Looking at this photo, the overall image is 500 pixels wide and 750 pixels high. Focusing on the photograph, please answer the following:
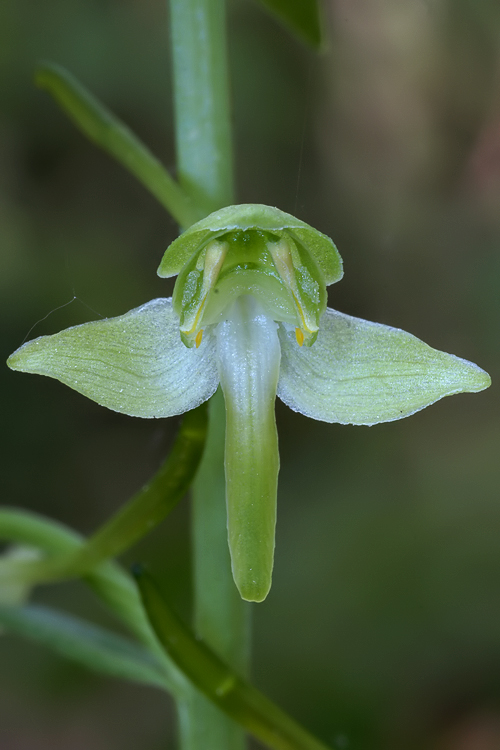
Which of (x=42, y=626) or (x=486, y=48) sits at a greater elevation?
(x=486, y=48)

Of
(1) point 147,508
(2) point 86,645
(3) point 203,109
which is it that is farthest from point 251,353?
(2) point 86,645

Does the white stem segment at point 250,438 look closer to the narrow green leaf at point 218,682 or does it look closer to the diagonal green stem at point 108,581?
the narrow green leaf at point 218,682

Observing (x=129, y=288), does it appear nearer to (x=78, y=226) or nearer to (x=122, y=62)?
(x=78, y=226)

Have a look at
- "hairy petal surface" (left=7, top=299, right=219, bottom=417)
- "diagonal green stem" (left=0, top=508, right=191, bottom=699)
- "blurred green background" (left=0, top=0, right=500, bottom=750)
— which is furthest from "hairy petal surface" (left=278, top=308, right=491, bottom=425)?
"blurred green background" (left=0, top=0, right=500, bottom=750)

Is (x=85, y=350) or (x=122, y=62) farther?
(x=122, y=62)

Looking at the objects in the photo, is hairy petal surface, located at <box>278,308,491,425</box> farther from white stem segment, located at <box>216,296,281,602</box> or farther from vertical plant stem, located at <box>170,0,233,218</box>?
vertical plant stem, located at <box>170,0,233,218</box>

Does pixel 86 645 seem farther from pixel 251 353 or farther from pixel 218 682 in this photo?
pixel 251 353

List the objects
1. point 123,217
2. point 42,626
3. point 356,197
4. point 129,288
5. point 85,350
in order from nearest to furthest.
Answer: point 85,350
point 42,626
point 129,288
point 123,217
point 356,197

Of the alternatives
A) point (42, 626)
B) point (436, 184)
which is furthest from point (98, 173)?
point (42, 626)
